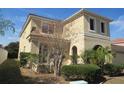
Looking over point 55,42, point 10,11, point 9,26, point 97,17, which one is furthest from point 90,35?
point 9,26

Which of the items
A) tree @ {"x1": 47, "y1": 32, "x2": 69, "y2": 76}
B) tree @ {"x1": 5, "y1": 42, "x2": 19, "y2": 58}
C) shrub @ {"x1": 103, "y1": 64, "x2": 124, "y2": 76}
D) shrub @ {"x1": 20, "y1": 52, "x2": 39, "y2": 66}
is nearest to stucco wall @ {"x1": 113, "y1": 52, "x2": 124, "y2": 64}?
shrub @ {"x1": 103, "y1": 64, "x2": 124, "y2": 76}

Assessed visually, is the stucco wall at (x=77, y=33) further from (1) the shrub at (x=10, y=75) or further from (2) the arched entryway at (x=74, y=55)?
(1) the shrub at (x=10, y=75)

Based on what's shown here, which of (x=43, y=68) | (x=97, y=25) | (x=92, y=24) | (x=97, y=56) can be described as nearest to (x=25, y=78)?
(x=43, y=68)

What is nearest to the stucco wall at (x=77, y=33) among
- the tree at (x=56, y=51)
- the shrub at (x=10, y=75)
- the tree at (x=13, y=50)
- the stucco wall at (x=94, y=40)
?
the stucco wall at (x=94, y=40)

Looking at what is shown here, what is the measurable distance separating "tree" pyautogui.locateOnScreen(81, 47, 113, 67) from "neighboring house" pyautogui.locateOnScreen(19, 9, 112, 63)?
3.95 ft

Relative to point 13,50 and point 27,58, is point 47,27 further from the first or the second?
point 13,50

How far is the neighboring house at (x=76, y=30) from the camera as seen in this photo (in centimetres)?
1944

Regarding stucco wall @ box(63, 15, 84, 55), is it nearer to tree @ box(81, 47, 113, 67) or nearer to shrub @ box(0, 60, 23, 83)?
tree @ box(81, 47, 113, 67)

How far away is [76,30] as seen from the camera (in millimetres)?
21078

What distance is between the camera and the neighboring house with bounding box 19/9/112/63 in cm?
1944

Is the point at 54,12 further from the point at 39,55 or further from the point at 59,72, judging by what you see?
the point at 59,72

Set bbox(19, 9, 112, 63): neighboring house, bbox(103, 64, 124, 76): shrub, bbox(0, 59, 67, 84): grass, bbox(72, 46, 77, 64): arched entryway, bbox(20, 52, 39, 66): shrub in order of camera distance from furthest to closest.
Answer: bbox(72, 46, 77, 64): arched entryway < bbox(19, 9, 112, 63): neighboring house < bbox(103, 64, 124, 76): shrub < bbox(20, 52, 39, 66): shrub < bbox(0, 59, 67, 84): grass

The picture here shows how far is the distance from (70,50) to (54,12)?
19.6ft
